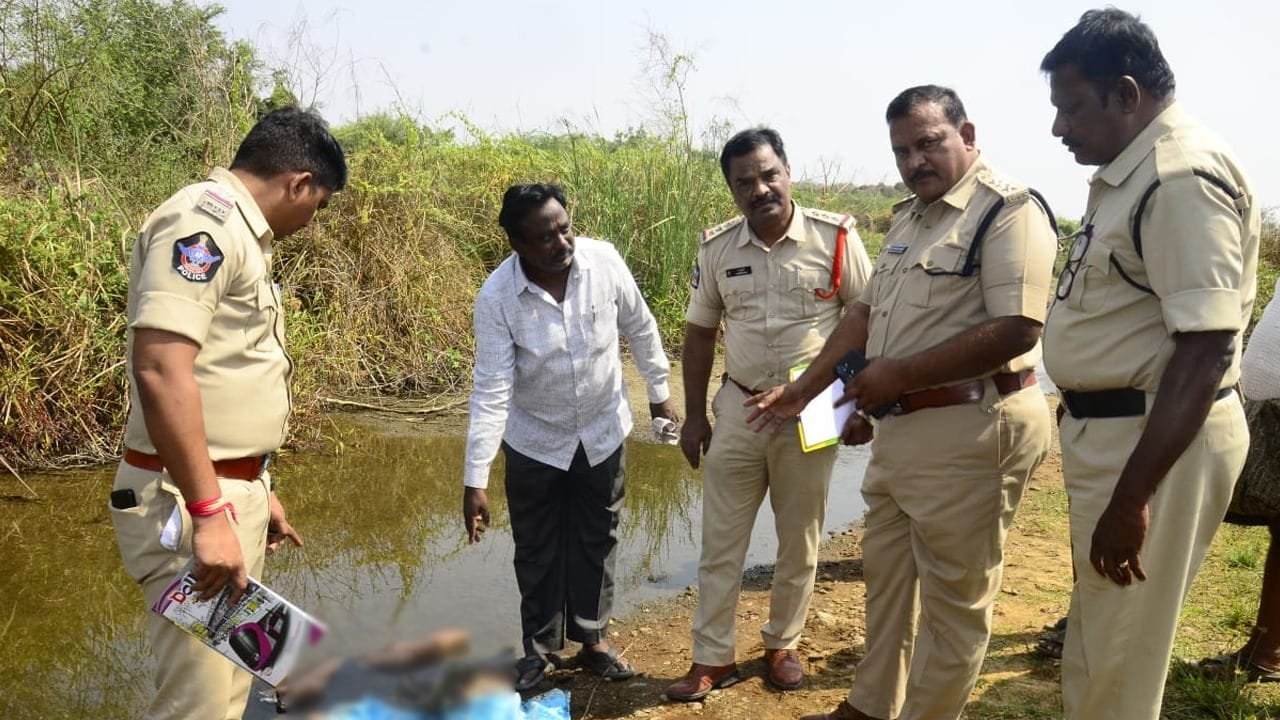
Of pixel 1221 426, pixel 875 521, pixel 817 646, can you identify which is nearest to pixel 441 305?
pixel 817 646

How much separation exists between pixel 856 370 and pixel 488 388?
1.28 m

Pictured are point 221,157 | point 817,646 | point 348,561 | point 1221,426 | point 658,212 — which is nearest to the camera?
point 1221,426

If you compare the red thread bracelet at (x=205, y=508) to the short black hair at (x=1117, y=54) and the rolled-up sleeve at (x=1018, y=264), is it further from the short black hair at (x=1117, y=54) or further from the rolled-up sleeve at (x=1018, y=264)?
the short black hair at (x=1117, y=54)

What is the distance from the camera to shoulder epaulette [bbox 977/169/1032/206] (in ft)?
8.51

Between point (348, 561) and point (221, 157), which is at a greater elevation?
point (221, 157)

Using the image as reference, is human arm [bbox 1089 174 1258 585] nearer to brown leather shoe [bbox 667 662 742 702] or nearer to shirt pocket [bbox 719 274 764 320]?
shirt pocket [bbox 719 274 764 320]

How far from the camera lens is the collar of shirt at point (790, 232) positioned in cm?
349

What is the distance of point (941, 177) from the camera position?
2707mm

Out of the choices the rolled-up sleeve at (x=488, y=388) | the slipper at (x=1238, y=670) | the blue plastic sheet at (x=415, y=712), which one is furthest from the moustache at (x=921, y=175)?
the blue plastic sheet at (x=415, y=712)

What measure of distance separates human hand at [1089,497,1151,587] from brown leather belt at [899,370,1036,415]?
54cm

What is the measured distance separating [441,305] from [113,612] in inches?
177

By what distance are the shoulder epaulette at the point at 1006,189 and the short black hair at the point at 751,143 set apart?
94 cm

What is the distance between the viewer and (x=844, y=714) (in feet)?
10.3

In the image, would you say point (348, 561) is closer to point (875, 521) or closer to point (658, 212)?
point (875, 521)
